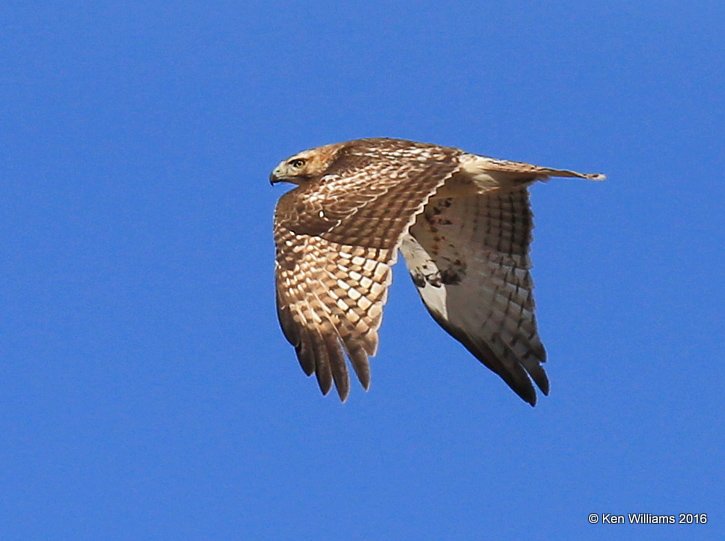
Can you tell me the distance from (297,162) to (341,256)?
8.63 feet

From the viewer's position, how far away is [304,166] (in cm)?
1346

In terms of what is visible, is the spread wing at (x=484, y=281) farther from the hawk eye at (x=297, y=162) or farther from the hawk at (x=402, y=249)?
the hawk eye at (x=297, y=162)

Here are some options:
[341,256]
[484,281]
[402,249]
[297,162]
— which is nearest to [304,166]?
[297,162]

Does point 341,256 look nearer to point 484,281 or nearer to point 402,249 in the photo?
point 402,249

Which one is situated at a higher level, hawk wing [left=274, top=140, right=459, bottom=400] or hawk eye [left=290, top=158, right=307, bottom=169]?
hawk eye [left=290, top=158, right=307, bottom=169]

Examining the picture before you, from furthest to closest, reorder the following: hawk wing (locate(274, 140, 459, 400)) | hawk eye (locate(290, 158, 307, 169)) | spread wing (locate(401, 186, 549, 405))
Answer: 1. hawk eye (locate(290, 158, 307, 169))
2. spread wing (locate(401, 186, 549, 405))
3. hawk wing (locate(274, 140, 459, 400))

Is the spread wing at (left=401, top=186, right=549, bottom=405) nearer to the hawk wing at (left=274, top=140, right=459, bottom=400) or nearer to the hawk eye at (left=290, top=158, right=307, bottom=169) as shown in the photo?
the hawk eye at (left=290, top=158, right=307, bottom=169)

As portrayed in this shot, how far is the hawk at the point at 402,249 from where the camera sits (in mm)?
10812

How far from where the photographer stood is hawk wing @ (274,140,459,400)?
35.0 feet

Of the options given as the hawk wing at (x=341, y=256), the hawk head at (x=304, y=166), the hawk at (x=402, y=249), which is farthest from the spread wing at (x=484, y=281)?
the hawk wing at (x=341, y=256)

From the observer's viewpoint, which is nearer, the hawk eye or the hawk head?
the hawk head

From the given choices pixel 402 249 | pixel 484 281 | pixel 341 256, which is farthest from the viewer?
pixel 402 249

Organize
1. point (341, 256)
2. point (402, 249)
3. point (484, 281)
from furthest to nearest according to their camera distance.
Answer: point (402, 249), point (484, 281), point (341, 256)

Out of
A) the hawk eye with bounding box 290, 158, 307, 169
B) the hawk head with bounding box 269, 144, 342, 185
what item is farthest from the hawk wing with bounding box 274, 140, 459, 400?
the hawk eye with bounding box 290, 158, 307, 169
